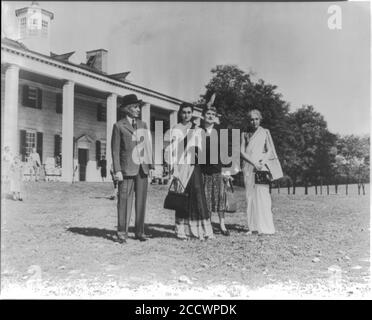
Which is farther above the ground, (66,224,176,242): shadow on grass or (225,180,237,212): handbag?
(225,180,237,212): handbag

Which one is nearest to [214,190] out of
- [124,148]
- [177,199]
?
[177,199]

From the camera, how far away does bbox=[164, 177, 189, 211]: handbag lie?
5.89 m

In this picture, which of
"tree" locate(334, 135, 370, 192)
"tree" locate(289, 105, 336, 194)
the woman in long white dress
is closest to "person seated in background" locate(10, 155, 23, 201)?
the woman in long white dress

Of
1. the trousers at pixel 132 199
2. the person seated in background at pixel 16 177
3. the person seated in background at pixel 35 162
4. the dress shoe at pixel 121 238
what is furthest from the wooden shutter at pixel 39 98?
the dress shoe at pixel 121 238

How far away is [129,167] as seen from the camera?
19.0 ft

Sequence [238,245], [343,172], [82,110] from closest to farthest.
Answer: [238,245], [82,110], [343,172]

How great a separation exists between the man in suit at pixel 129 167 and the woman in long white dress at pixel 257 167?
147 centimetres

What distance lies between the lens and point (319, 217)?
6.88m

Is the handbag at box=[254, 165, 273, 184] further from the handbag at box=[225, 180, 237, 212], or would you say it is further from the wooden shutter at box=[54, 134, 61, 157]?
the wooden shutter at box=[54, 134, 61, 157]
